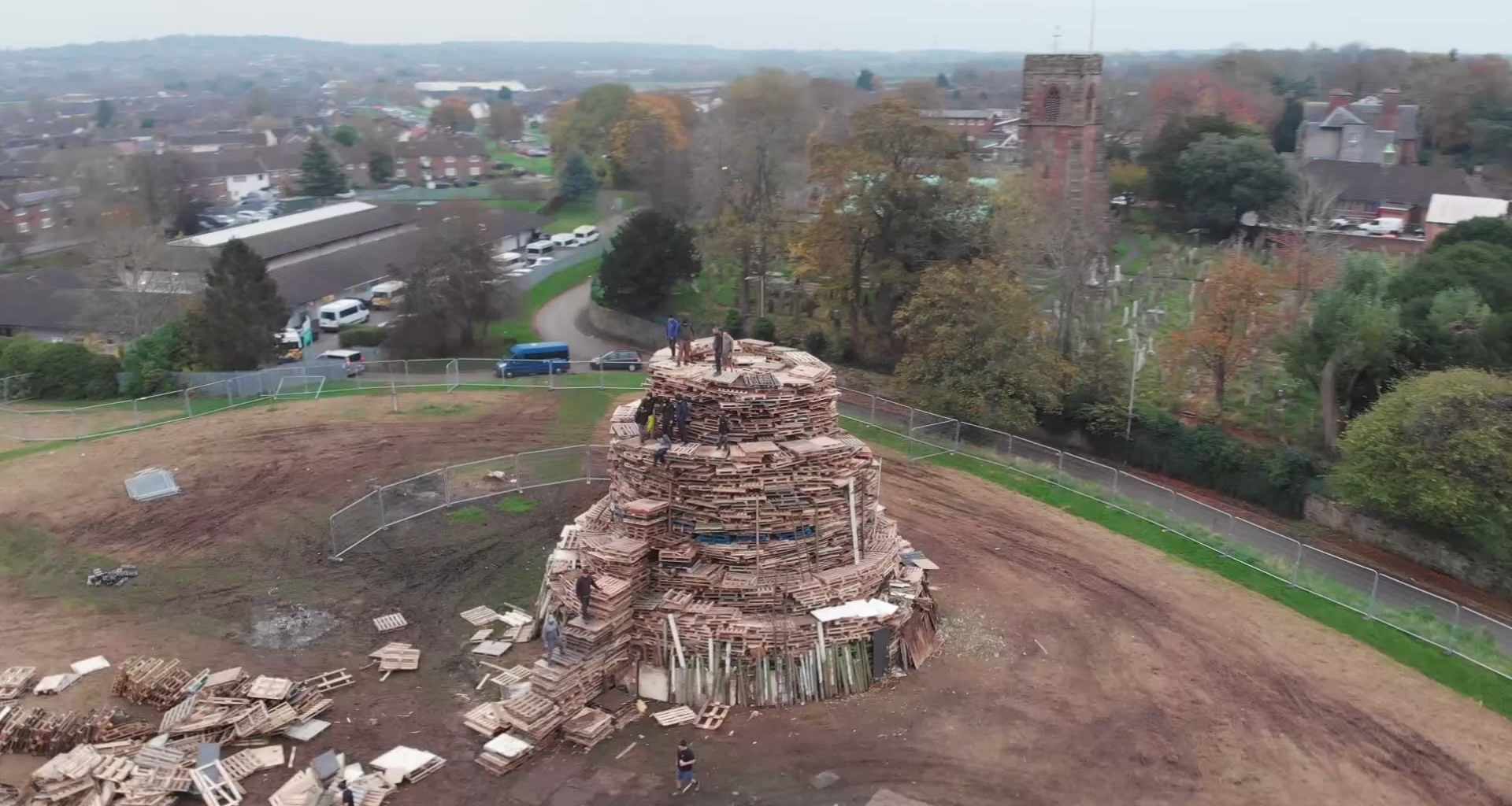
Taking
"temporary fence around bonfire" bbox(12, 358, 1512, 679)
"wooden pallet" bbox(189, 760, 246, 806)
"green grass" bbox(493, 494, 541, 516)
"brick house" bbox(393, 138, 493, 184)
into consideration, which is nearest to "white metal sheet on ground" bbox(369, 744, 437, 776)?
"wooden pallet" bbox(189, 760, 246, 806)

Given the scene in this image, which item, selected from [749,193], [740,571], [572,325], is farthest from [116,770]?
[749,193]

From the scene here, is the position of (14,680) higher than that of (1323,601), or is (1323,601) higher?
(14,680)

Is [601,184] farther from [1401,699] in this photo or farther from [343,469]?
[1401,699]

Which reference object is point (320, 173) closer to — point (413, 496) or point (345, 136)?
point (345, 136)

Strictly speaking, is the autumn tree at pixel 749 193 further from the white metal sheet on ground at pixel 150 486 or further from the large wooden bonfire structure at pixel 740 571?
the large wooden bonfire structure at pixel 740 571

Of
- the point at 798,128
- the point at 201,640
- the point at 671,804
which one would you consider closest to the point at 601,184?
the point at 798,128

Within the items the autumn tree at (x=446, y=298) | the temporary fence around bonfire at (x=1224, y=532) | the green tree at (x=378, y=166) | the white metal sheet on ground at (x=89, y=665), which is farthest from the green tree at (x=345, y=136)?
the white metal sheet on ground at (x=89, y=665)

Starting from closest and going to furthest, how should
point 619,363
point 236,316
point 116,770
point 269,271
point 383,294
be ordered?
point 116,770 < point 236,316 < point 619,363 < point 269,271 < point 383,294
